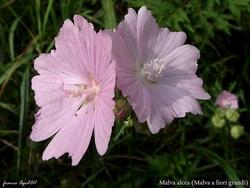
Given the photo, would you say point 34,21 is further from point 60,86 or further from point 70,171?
point 60,86

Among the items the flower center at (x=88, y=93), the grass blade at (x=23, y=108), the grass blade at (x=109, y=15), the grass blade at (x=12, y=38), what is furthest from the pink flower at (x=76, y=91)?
the grass blade at (x=12, y=38)

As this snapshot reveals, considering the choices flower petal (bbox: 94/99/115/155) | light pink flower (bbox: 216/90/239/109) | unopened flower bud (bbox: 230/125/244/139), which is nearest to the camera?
flower petal (bbox: 94/99/115/155)

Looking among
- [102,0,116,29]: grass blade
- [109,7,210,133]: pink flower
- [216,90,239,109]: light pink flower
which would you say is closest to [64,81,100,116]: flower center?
[109,7,210,133]: pink flower

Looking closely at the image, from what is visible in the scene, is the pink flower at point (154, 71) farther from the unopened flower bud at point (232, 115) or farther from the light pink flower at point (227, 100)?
the light pink flower at point (227, 100)

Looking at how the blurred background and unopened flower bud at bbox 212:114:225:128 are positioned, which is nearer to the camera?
the blurred background

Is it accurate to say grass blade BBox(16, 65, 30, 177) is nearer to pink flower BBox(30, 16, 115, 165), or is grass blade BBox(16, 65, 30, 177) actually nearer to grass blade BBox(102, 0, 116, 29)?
grass blade BBox(102, 0, 116, 29)

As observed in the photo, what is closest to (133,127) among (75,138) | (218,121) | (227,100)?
(218,121)

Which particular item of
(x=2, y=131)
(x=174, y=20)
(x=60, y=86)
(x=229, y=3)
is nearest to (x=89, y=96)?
(x=60, y=86)
